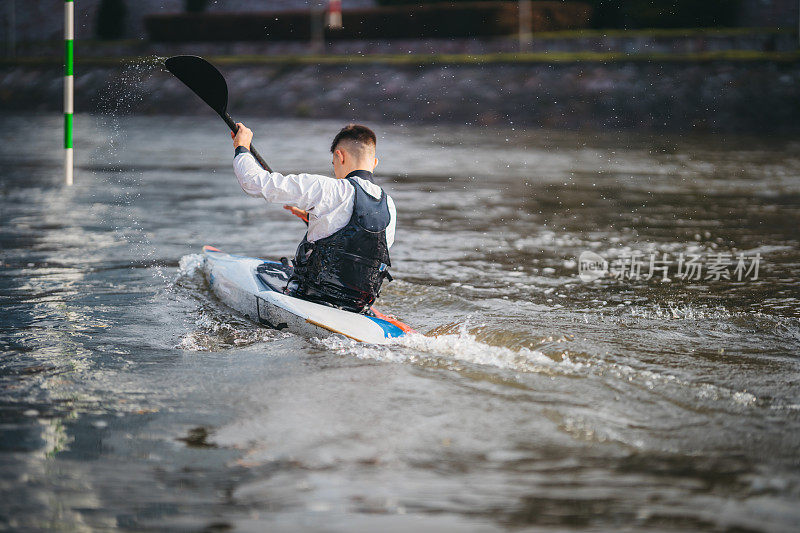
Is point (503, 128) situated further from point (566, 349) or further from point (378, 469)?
point (378, 469)

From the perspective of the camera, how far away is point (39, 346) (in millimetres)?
4930

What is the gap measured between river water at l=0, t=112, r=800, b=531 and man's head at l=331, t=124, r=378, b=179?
956 millimetres

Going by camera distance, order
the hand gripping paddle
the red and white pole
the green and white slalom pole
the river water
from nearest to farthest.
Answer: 1. the river water
2. the hand gripping paddle
3. the green and white slalom pole
4. the red and white pole

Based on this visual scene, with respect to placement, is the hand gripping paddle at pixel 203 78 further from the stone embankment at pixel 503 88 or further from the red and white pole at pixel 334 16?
the red and white pole at pixel 334 16

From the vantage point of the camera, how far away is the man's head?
4984 millimetres

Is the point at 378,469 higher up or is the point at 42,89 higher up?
the point at 42,89

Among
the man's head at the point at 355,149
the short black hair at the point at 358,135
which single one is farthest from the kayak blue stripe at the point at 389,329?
the short black hair at the point at 358,135

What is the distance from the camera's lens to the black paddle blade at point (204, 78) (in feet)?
20.5

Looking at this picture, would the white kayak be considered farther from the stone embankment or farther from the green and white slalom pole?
the stone embankment

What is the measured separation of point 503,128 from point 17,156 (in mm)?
10745

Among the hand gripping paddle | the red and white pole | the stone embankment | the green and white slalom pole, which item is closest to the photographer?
the hand gripping paddle

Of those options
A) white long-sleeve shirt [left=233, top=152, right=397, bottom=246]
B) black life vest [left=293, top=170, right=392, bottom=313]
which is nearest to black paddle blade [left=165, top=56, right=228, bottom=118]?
white long-sleeve shirt [left=233, top=152, right=397, bottom=246]

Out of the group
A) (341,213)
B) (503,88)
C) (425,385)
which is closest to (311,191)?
(341,213)

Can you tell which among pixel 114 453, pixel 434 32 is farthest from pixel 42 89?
pixel 114 453
